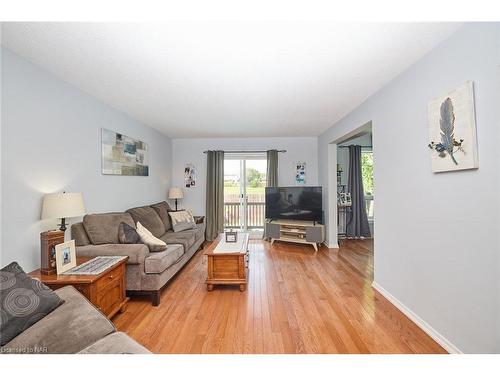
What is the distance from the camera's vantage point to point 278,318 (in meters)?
2.10

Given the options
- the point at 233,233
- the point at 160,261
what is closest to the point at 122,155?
the point at 160,261

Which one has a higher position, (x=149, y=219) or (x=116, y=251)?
(x=149, y=219)

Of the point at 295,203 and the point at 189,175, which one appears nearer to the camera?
the point at 295,203

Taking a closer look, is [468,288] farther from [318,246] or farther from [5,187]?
[5,187]

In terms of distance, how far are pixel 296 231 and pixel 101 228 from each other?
345 cm

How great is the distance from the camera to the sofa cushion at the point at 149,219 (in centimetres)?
342

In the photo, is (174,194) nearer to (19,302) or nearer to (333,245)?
(333,245)

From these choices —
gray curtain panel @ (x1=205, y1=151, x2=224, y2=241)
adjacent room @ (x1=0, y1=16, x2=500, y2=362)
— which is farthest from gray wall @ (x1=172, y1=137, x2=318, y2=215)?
adjacent room @ (x1=0, y1=16, x2=500, y2=362)

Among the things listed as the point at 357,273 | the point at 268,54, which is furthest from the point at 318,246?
the point at 268,54

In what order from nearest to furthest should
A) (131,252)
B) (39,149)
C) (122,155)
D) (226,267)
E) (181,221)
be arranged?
(39,149) < (131,252) < (226,267) < (122,155) < (181,221)

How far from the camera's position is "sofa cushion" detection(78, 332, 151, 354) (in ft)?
3.55

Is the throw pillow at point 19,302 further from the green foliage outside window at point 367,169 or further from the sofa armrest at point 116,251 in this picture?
the green foliage outside window at point 367,169
